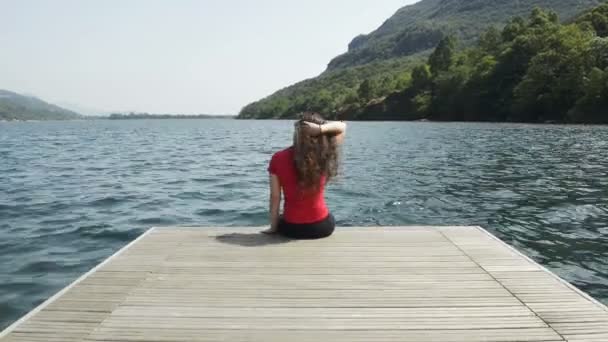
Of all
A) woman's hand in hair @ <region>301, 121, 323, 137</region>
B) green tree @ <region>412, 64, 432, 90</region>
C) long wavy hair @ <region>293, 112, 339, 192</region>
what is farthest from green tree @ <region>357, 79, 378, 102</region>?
woman's hand in hair @ <region>301, 121, 323, 137</region>

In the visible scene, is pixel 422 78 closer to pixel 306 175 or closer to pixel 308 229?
pixel 308 229

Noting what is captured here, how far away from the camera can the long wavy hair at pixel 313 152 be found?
20.3 feet

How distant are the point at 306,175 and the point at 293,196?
45 cm

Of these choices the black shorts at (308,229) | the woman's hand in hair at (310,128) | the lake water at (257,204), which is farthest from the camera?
the lake water at (257,204)

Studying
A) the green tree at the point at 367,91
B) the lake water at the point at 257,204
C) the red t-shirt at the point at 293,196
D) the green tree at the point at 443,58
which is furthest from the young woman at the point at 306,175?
Result: the green tree at the point at 367,91

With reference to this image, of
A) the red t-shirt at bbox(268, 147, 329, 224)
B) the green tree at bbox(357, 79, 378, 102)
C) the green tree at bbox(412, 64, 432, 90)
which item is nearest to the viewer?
the red t-shirt at bbox(268, 147, 329, 224)

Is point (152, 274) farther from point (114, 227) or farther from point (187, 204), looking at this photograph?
point (187, 204)

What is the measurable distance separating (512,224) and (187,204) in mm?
9200

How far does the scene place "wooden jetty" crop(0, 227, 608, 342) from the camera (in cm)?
411

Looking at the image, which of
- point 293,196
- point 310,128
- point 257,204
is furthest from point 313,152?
point 257,204

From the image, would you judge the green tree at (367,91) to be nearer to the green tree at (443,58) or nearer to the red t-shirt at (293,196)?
the green tree at (443,58)

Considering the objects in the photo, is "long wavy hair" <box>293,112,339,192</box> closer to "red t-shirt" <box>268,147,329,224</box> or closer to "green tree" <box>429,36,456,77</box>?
"red t-shirt" <box>268,147,329,224</box>

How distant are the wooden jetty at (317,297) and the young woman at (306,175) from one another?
280 mm

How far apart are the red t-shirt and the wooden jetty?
363 mm
